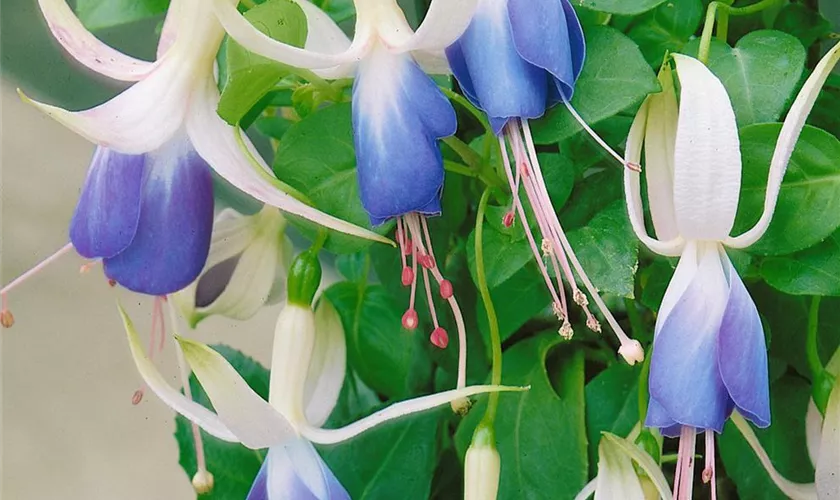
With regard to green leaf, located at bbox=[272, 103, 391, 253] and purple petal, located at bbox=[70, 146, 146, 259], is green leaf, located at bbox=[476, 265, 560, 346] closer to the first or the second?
green leaf, located at bbox=[272, 103, 391, 253]

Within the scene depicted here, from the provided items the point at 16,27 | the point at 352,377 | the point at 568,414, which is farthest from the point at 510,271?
the point at 16,27

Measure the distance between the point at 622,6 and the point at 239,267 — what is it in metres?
0.27

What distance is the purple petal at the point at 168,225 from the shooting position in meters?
0.42

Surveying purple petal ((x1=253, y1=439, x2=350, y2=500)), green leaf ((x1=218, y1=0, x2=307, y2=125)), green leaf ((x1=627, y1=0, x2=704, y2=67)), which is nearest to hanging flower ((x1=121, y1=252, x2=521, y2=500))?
purple petal ((x1=253, y1=439, x2=350, y2=500))

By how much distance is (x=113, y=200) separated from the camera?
41 centimetres

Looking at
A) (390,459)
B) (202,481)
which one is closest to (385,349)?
(390,459)

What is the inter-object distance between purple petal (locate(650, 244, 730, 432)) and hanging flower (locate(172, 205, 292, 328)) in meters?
0.26

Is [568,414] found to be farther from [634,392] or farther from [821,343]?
[821,343]

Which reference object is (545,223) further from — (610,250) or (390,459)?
(390,459)

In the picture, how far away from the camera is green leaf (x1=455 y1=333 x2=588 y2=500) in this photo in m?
0.54

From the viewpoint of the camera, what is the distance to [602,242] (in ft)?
1.40

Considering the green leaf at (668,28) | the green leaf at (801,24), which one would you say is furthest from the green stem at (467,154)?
the green leaf at (801,24)

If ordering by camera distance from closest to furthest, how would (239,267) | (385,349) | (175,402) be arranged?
(175,402) → (239,267) → (385,349)

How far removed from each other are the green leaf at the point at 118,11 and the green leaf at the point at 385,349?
23 centimetres
